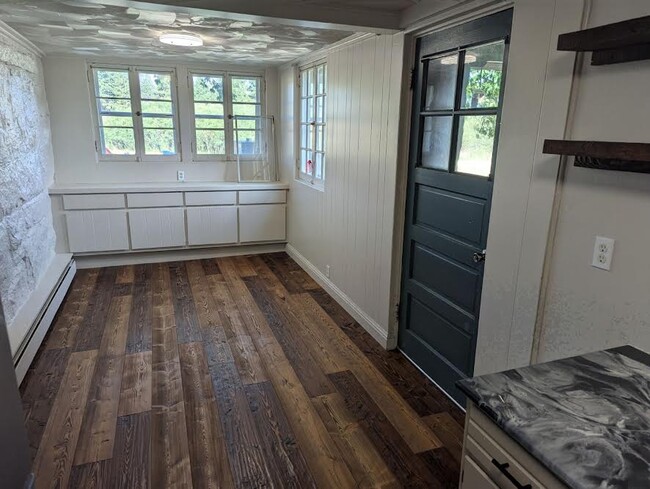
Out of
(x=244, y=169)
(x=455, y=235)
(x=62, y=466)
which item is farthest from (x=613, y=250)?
(x=244, y=169)

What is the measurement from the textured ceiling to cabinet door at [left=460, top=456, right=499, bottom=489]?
229 centimetres

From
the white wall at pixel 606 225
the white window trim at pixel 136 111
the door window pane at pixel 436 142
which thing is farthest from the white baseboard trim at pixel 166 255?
the white wall at pixel 606 225

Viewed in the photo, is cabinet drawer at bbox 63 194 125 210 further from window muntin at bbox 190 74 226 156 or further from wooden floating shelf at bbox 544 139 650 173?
wooden floating shelf at bbox 544 139 650 173

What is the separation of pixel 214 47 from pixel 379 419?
3413 millimetres

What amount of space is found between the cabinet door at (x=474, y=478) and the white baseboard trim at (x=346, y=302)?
1808 millimetres

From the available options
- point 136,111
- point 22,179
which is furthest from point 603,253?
point 136,111

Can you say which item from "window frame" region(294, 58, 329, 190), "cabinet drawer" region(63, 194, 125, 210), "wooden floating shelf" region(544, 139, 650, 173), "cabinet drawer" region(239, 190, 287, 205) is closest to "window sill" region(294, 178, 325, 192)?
"window frame" region(294, 58, 329, 190)

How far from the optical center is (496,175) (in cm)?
201

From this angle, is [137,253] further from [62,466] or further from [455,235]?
[455,235]

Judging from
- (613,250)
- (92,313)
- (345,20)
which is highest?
(345,20)

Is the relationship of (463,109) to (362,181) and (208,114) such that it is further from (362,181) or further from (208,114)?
(208,114)

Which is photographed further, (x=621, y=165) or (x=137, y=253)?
(x=137, y=253)

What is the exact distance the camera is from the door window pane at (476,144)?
213 centimetres

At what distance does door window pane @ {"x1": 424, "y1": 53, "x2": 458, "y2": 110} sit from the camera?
237 centimetres
